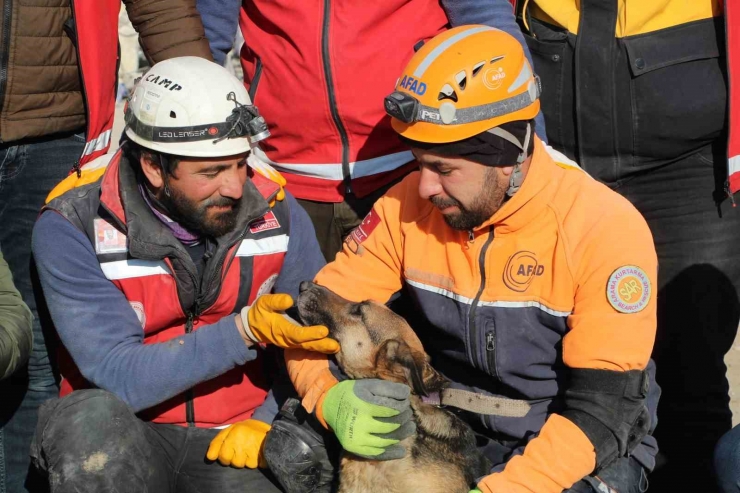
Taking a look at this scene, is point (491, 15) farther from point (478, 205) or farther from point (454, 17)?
point (478, 205)

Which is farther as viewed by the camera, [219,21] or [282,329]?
[219,21]

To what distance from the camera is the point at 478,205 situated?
3850 mm

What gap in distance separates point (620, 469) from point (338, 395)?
114 cm

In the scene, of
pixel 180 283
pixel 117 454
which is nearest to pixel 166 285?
pixel 180 283

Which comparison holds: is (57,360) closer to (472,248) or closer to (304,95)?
(304,95)

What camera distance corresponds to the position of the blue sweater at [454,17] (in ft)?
14.7

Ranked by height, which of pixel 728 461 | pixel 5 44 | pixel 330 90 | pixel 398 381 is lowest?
pixel 728 461

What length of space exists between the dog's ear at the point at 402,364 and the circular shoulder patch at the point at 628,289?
85 cm

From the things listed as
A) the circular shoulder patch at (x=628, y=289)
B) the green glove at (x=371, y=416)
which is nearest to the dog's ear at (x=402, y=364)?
the green glove at (x=371, y=416)

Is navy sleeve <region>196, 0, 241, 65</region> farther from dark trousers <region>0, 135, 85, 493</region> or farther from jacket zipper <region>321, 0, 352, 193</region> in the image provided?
dark trousers <region>0, 135, 85, 493</region>

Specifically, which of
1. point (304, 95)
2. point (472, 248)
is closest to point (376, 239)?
point (472, 248)

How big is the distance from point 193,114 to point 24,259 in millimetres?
1187

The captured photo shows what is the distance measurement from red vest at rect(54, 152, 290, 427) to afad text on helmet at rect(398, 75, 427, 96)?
33.9 inches

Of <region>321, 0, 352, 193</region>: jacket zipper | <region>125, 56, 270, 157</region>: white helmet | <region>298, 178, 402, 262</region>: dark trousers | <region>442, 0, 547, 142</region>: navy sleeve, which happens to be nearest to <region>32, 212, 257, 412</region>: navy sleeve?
<region>125, 56, 270, 157</region>: white helmet
